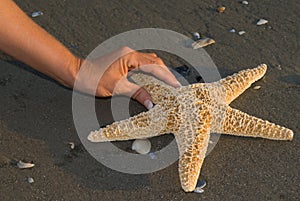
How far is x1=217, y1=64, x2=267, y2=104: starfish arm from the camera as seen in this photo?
11.4 feet

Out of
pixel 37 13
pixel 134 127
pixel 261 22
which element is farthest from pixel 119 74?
pixel 261 22

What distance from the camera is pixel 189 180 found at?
9.68 ft

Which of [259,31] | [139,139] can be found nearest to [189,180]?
[139,139]

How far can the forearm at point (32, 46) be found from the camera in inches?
134

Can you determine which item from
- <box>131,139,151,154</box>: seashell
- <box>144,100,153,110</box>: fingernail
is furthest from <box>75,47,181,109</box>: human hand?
<box>131,139,151,154</box>: seashell

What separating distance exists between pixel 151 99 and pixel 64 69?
59 centimetres

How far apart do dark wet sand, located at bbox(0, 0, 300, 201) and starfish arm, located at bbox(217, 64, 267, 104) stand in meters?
0.14

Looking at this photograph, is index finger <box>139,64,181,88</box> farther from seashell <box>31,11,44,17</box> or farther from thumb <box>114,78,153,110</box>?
seashell <box>31,11,44,17</box>

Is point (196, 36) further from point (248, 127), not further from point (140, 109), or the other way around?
point (248, 127)

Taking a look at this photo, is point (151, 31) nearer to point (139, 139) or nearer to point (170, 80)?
point (170, 80)

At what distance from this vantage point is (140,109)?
3.62 meters

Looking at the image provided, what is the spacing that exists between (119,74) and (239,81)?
772mm

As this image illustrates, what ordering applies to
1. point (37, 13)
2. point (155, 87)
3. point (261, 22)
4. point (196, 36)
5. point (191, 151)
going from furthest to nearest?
1. point (37, 13)
2. point (261, 22)
3. point (196, 36)
4. point (155, 87)
5. point (191, 151)

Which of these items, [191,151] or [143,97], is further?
[143,97]
